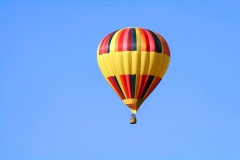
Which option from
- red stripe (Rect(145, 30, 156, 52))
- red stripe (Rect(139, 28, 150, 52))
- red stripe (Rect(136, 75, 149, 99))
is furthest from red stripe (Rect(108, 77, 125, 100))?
red stripe (Rect(145, 30, 156, 52))

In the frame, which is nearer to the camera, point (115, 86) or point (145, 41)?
point (145, 41)

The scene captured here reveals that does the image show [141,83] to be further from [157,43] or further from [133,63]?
[157,43]

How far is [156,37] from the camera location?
166 m

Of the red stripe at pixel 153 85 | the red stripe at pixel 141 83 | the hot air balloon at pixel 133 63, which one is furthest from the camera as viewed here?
the red stripe at pixel 153 85

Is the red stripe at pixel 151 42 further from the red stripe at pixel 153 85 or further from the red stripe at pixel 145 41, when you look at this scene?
the red stripe at pixel 153 85

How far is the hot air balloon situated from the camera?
165 metres

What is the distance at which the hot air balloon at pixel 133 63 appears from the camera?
165 meters

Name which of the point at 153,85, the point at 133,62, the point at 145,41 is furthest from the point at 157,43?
the point at 153,85

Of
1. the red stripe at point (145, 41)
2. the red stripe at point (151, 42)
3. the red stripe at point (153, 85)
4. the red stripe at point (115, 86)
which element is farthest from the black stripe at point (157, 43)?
the red stripe at point (115, 86)

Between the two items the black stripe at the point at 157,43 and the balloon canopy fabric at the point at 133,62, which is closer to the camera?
the balloon canopy fabric at the point at 133,62

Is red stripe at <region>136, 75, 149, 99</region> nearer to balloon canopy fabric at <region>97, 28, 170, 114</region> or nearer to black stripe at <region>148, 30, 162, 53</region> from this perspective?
balloon canopy fabric at <region>97, 28, 170, 114</region>

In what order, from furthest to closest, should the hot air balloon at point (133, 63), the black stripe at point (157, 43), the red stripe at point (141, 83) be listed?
1. the black stripe at point (157, 43)
2. the red stripe at point (141, 83)
3. the hot air balloon at point (133, 63)

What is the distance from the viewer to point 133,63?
165125 millimetres

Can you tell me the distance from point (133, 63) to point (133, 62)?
0.14 metres
